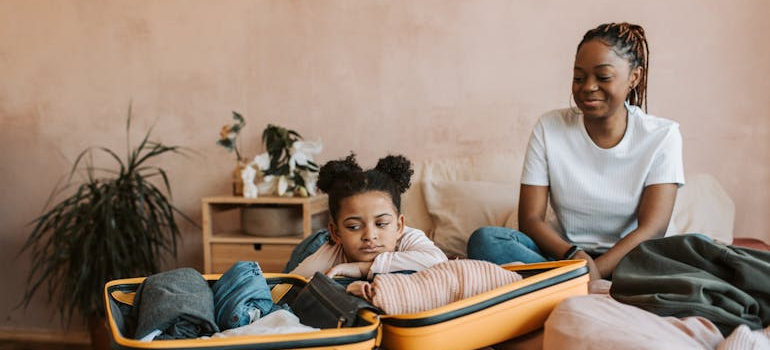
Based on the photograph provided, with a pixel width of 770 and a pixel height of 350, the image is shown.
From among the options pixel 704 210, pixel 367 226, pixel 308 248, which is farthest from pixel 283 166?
pixel 704 210

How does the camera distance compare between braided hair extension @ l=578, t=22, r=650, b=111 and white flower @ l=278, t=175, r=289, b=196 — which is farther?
white flower @ l=278, t=175, r=289, b=196

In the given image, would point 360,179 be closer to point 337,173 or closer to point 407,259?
point 337,173

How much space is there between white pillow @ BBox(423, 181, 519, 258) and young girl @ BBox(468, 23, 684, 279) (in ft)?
1.03

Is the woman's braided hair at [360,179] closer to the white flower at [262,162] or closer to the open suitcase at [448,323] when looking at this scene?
the open suitcase at [448,323]

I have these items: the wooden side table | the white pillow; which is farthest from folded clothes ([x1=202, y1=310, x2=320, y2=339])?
the wooden side table

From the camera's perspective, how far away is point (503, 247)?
1.75 meters

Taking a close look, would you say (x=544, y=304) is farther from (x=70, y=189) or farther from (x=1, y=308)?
(x=1, y=308)

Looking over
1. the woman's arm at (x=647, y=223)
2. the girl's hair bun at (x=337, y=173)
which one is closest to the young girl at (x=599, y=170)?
the woman's arm at (x=647, y=223)

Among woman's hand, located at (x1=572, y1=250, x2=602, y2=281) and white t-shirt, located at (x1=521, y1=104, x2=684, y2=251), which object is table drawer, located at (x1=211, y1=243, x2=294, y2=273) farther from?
woman's hand, located at (x1=572, y1=250, x2=602, y2=281)

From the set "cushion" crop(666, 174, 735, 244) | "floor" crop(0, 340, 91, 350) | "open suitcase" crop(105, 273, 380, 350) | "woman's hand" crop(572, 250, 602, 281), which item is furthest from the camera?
"floor" crop(0, 340, 91, 350)

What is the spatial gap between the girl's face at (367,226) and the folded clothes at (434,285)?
1.13 feet

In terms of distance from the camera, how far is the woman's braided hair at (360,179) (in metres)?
1.51

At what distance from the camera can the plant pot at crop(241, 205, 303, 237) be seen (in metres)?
2.51

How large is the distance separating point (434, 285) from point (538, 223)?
35.1 inches
